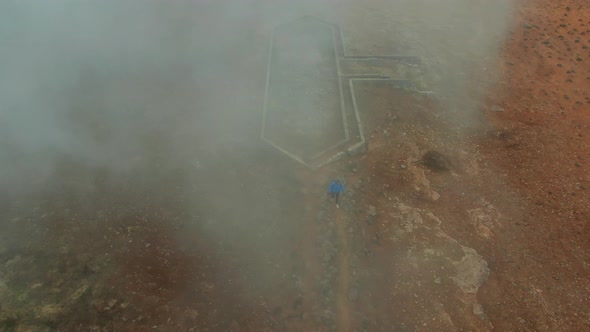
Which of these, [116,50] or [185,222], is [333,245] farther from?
[116,50]

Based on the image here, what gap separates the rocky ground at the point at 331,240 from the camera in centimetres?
646

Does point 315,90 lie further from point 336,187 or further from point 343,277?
point 343,277

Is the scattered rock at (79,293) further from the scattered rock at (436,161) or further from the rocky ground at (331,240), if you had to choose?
the scattered rock at (436,161)

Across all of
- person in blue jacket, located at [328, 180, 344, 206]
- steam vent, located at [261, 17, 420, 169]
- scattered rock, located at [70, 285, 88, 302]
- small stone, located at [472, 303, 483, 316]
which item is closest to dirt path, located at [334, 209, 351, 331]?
person in blue jacket, located at [328, 180, 344, 206]

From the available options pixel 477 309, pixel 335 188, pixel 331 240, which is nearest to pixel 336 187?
pixel 335 188

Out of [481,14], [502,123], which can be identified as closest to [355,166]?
[502,123]

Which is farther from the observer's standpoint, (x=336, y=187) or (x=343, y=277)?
(x=336, y=187)

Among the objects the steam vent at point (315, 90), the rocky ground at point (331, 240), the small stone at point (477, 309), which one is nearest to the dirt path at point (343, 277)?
the rocky ground at point (331, 240)

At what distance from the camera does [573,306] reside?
6.79m

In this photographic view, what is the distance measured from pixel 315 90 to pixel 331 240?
19.1 ft

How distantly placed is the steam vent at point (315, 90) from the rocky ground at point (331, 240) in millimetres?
632

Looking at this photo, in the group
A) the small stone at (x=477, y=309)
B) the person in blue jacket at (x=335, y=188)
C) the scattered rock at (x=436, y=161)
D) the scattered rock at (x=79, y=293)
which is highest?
the scattered rock at (x=79, y=293)

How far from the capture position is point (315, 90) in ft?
39.2

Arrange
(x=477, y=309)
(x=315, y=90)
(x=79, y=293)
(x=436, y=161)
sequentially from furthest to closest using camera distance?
(x=315, y=90) < (x=436, y=161) < (x=477, y=309) < (x=79, y=293)
